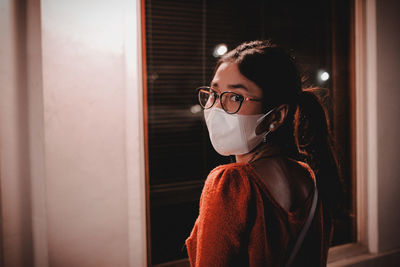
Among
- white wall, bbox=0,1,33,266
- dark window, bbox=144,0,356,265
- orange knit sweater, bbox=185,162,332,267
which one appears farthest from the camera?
dark window, bbox=144,0,356,265

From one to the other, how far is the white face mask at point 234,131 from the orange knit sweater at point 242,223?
0.18 metres

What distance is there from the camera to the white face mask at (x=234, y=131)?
920 millimetres

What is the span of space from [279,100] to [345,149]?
1567 millimetres

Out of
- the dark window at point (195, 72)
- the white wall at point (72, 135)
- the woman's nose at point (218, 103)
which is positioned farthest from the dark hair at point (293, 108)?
the dark window at point (195, 72)

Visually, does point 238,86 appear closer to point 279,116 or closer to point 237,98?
point 237,98

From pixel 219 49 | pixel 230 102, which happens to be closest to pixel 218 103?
pixel 230 102

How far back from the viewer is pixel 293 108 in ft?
3.09

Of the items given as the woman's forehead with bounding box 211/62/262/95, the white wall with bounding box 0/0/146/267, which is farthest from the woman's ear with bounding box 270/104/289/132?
the white wall with bounding box 0/0/146/267

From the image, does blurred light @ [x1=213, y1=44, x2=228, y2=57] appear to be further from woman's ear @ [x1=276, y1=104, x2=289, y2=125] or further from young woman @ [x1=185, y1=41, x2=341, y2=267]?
woman's ear @ [x1=276, y1=104, x2=289, y2=125]

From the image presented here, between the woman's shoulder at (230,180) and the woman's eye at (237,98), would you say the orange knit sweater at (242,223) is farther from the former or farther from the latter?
the woman's eye at (237,98)

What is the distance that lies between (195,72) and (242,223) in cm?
132

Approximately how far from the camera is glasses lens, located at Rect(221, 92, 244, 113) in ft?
2.91

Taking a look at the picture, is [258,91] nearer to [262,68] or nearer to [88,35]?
[262,68]

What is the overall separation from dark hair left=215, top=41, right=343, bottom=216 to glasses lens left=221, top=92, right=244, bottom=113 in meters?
0.09
